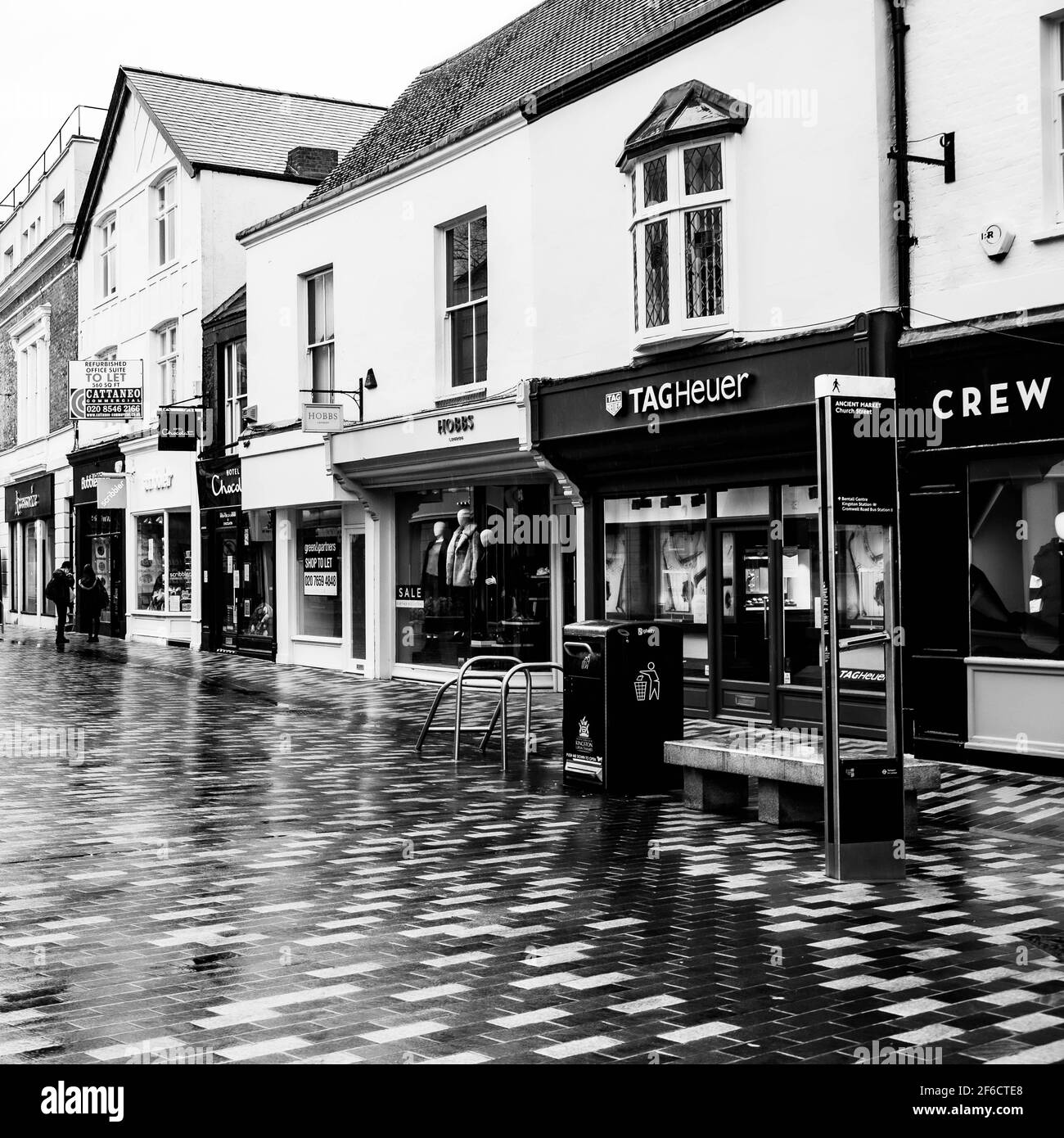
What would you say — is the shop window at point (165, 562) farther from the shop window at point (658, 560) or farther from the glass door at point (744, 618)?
the glass door at point (744, 618)

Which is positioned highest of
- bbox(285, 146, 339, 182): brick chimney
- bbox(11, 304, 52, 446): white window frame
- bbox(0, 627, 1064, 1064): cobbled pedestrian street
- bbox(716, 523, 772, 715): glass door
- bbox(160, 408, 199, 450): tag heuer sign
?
bbox(285, 146, 339, 182): brick chimney

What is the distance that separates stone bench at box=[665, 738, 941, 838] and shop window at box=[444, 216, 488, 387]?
9.54 m

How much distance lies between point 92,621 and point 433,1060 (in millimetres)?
29787

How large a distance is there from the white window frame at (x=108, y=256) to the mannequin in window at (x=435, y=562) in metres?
15.6

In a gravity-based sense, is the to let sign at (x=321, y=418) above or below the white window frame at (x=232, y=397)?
below

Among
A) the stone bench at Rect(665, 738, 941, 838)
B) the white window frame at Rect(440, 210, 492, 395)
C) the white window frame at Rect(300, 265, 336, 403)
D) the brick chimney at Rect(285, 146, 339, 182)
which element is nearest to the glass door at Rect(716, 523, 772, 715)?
the stone bench at Rect(665, 738, 941, 838)

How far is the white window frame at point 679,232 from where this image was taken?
13.5 meters

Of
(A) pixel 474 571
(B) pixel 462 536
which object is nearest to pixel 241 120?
(B) pixel 462 536

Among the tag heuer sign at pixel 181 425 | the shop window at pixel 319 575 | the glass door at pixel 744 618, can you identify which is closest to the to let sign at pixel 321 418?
the shop window at pixel 319 575

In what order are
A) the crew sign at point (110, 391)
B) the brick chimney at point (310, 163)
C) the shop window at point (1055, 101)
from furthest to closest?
1. the crew sign at point (110, 391)
2. the brick chimney at point (310, 163)
3. the shop window at point (1055, 101)

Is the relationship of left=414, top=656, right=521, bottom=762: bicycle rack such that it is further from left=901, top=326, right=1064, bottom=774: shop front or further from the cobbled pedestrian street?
left=901, top=326, right=1064, bottom=774: shop front

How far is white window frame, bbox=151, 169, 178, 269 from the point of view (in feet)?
93.0

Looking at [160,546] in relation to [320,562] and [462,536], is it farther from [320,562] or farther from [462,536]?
[462,536]

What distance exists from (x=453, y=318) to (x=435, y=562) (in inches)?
142
